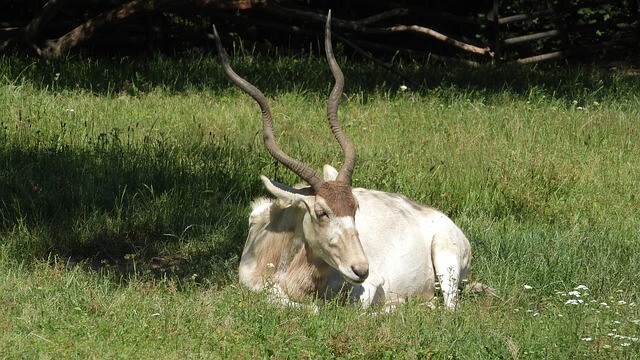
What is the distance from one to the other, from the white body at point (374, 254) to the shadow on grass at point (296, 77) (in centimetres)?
448

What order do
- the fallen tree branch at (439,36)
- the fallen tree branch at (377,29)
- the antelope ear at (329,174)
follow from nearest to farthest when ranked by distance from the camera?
the antelope ear at (329,174) → the fallen tree branch at (377,29) → the fallen tree branch at (439,36)

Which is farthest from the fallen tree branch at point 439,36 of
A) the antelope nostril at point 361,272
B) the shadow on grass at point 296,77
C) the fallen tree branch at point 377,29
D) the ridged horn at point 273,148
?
the antelope nostril at point 361,272

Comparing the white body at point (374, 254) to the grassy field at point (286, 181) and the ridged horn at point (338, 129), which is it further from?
the ridged horn at point (338, 129)

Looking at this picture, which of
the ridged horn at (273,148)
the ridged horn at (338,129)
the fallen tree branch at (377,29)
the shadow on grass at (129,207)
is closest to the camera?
the ridged horn at (273,148)

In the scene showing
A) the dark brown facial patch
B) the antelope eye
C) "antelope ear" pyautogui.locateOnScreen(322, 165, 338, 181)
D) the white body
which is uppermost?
the dark brown facial patch

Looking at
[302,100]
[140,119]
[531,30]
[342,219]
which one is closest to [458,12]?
[531,30]

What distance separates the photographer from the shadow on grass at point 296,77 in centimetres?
1168

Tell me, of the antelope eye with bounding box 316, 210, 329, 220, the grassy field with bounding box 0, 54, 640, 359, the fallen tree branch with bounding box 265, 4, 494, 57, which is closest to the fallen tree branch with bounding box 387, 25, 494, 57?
the fallen tree branch with bounding box 265, 4, 494, 57

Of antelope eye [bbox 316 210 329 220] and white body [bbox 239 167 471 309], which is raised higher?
antelope eye [bbox 316 210 329 220]

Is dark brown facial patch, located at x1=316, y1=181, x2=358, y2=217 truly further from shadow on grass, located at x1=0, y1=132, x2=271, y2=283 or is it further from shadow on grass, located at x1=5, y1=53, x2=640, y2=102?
shadow on grass, located at x1=5, y1=53, x2=640, y2=102

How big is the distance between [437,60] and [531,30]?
2313 mm

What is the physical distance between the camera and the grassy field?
573cm

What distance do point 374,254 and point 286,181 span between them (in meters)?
1.75

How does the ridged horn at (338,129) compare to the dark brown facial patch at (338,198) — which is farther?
A: the ridged horn at (338,129)
